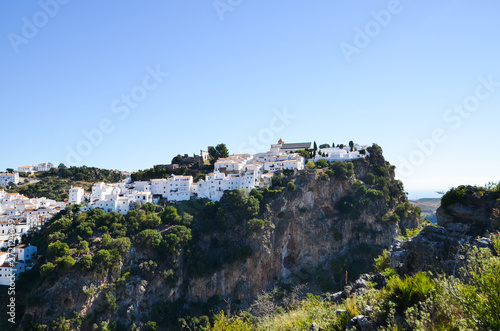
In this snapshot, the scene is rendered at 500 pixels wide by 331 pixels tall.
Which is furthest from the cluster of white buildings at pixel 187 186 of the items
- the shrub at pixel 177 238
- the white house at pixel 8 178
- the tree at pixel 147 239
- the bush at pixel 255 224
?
the white house at pixel 8 178

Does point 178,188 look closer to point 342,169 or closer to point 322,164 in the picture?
point 322,164

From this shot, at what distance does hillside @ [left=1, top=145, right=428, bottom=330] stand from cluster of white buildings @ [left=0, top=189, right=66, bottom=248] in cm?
343

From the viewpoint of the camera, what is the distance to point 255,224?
46.2m

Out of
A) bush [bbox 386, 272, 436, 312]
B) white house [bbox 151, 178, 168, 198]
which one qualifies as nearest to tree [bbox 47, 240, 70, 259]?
white house [bbox 151, 178, 168, 198]

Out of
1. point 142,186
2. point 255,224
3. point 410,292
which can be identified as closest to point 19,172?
point 142,186

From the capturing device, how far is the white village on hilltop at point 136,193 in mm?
43834

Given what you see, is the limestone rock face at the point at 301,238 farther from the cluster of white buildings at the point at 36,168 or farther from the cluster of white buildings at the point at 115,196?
the cluster of white buildings at the point at 36,168

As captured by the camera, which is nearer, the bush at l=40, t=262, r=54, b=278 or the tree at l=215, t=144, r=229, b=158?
the bush at l=40, t=262, r=54, b=278

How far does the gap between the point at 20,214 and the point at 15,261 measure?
13.2 meters

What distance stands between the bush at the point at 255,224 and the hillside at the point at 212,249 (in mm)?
199

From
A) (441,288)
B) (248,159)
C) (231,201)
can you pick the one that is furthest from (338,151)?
(441,288)

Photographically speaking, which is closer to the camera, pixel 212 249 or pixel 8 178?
pixel 212 249

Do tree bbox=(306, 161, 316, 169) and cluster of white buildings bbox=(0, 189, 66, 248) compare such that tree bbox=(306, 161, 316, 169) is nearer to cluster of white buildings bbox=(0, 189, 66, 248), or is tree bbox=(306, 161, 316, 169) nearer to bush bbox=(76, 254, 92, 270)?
bush bbox=(76, 254, 92, 270)

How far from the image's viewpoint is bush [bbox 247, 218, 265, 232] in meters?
46.1
